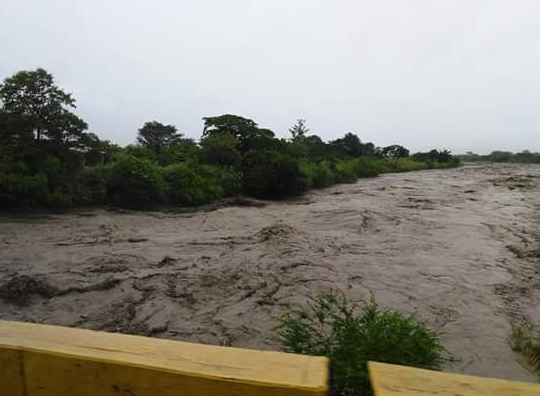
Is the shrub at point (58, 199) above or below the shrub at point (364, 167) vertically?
below

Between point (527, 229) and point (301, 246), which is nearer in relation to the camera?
point (301, 246)

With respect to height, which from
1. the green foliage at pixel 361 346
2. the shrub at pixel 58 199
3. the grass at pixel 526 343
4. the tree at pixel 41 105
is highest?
the tree at pixel 41 105

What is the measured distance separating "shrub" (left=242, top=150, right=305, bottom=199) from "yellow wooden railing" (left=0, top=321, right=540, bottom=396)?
17119 millimetres

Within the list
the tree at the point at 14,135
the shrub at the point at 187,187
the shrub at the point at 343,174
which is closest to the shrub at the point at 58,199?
the tree at the point at 14,135

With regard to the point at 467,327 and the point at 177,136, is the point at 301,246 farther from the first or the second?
the point at 177,136

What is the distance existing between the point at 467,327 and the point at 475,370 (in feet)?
3.66

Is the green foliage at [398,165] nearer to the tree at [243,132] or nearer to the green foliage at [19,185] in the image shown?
the tree at [243,132]

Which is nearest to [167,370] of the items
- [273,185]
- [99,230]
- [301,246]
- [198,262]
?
[198,262]

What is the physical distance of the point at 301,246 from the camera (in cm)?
911

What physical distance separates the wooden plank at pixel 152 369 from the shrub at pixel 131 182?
43.7ft

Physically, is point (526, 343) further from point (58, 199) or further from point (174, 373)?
point (58, 199)

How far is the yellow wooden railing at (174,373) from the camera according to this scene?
0.95 metres

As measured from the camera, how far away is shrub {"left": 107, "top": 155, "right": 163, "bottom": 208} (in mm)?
13734

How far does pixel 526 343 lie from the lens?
4555 millimetres
